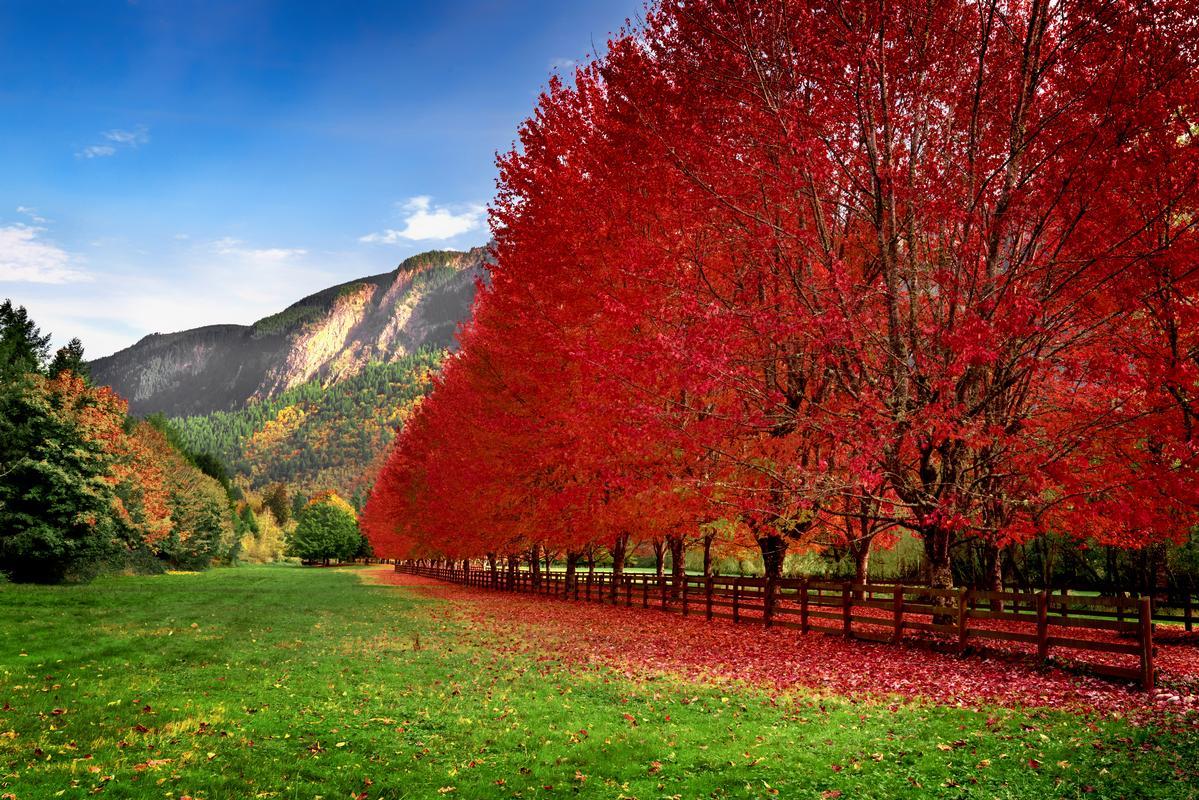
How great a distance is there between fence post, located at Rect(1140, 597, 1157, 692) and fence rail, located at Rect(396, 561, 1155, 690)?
1 cm

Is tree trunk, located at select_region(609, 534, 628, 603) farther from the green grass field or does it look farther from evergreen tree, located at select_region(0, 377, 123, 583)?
evergreen tree, located at select_region(0, 377, 123, 583)

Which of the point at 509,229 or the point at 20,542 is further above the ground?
the point at 509,229

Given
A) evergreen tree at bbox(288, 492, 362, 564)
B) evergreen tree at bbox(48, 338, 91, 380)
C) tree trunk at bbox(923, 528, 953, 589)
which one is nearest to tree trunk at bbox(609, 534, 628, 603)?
tree trunk at bbox(923, 528, 953, 589)

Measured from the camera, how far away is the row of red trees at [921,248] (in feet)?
32.6

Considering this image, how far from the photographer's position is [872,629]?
1628cm

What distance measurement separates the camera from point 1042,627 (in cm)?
1181

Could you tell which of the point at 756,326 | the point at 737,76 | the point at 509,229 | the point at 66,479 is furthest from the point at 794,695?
the point at 66,479

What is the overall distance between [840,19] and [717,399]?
9.23 metres

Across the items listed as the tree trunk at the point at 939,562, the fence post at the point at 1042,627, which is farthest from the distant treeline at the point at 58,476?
the fence post at the point at 1042,627

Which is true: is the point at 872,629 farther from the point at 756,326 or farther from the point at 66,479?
the point at 66,479

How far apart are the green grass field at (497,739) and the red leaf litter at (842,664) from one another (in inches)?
31.7

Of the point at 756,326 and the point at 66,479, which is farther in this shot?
the point at 66,479

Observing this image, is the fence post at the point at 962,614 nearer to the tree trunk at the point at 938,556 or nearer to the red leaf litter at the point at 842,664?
the red leaf litter at the point at 842,664

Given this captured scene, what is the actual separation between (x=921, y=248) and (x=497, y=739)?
10.6m
